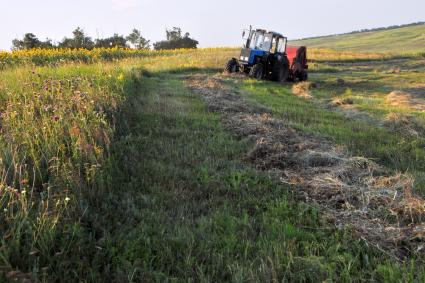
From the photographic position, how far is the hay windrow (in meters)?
3.45

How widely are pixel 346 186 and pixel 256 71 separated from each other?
536 inches

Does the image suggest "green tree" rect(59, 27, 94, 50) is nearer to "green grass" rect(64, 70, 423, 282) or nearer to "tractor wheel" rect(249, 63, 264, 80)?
"tractor wheel" rect(249, 63, 264, 80)

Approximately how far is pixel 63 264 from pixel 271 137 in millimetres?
4440

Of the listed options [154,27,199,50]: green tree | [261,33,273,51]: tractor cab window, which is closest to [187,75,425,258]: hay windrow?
[261,33,273,51]: tractor cab window

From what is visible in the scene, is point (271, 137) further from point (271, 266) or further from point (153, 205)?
point (271, 266)

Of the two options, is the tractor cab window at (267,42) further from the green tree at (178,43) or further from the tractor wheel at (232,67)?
the green tree at (178,43)

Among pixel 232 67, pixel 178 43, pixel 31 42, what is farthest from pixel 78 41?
pixel 232 67

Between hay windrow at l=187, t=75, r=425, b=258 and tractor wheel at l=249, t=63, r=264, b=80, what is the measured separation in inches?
419

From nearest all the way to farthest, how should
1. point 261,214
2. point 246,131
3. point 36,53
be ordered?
1. point 261,214
2. point 246,131
3. point 36,53

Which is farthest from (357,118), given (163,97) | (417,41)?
(417,41)

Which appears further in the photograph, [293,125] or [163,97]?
[163,97]

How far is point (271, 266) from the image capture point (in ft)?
9.52

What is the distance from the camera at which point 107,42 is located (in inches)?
1916

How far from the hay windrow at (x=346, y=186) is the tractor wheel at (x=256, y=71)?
34.9 feet
